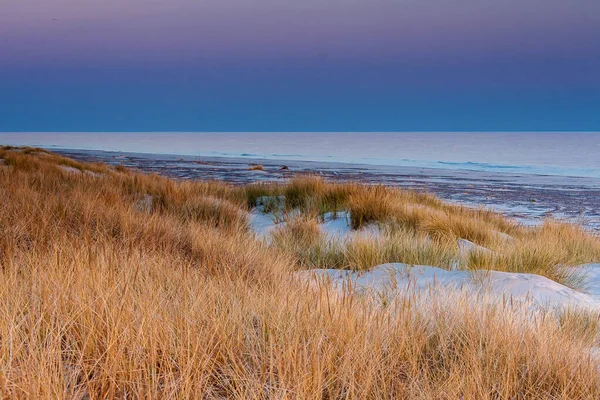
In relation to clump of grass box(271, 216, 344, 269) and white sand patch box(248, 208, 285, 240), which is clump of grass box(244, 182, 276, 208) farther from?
clump of grass box(271, 216, 344, 269)

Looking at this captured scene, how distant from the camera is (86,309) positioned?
2.06 meters

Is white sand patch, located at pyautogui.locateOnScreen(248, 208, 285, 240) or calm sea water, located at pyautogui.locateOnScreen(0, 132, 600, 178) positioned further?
calm sea water, located at pyautogui.locateOnScreen(0, 132, 600, 178)

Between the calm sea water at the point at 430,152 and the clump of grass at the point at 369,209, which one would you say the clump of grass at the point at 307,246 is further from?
the calm sea water at the point at 430,152

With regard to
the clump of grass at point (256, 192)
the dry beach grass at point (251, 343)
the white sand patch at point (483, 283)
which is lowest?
the white sand patch at point (483, 283)

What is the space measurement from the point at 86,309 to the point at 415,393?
1298 mm

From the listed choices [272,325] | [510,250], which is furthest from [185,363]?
[510,250]

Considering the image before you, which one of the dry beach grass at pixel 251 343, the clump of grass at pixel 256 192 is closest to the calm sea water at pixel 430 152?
the clump of grass at pixel 256 192

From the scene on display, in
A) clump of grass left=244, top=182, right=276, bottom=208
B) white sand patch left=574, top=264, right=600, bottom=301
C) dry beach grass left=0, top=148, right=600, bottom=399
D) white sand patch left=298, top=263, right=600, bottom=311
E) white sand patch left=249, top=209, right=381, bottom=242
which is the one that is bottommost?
white sand patch left=574, top=264, right=600, bottom=301

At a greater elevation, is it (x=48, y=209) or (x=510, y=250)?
(x=48, y=209)

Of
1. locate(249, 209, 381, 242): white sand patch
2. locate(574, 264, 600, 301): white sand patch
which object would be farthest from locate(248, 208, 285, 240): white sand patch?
locate(574, 264, 600, 301): white sand patch

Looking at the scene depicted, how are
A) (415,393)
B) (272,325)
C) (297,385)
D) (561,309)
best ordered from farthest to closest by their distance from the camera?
(561,309), (272,325), (415,393), (297,385)

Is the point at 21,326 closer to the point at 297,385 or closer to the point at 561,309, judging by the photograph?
the point at 297,385

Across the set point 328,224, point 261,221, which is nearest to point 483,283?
point 328,224

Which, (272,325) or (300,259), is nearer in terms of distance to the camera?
(272,325)
